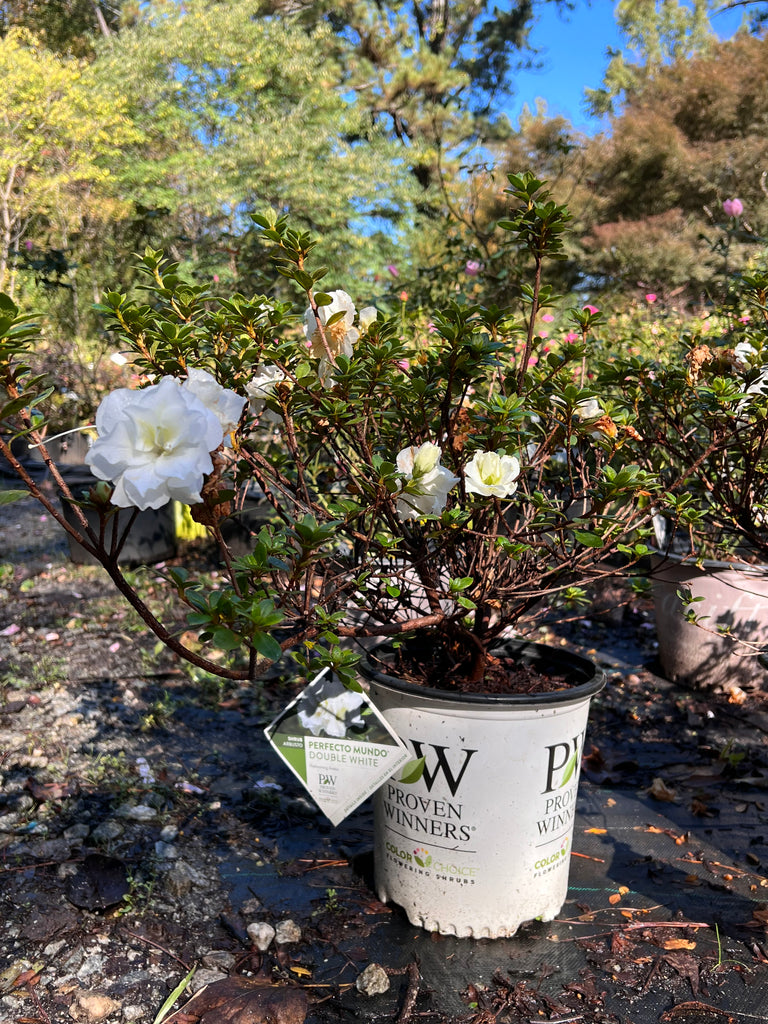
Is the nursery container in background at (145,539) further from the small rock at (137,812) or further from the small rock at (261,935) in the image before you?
the small rock at (261,935)

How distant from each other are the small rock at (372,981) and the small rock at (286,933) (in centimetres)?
17

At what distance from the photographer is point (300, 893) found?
64.4 inches

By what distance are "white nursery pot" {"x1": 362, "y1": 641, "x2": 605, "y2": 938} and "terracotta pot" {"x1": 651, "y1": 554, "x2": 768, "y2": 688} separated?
4.37 ft

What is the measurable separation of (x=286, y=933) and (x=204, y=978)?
0.18 metres

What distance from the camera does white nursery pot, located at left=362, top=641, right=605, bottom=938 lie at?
55.3 inches

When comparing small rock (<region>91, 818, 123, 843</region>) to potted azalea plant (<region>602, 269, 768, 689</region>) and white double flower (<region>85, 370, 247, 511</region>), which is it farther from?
potted azalea plant (<region>602, 269, 768, 689</region>)

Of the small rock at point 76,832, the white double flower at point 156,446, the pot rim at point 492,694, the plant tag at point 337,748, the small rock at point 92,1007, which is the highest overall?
the white double flower at point 156,446

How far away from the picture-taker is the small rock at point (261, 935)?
143 cm

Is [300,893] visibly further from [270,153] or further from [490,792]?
[270,153]

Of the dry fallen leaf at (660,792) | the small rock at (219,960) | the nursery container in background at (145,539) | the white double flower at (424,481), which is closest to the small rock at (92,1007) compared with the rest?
the small rock at (219,960)

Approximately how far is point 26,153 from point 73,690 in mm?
9872

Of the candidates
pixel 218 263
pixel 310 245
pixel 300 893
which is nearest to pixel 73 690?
pixel 300 893

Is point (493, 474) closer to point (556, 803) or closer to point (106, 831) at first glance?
point (556, 803)

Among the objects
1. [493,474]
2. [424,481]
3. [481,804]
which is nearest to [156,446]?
[424,481]
